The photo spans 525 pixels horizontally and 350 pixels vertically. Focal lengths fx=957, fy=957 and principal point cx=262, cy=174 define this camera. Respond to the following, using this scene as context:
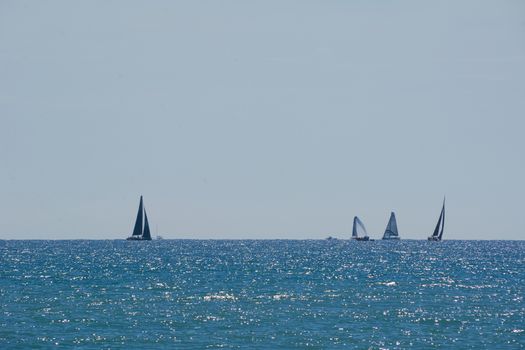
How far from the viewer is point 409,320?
61250 millimetres

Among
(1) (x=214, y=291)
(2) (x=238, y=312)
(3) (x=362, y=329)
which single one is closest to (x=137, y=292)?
(1) (x=214, y=291)

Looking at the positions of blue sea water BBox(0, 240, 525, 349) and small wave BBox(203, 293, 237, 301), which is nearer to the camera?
blue sea water BBox(0, 240, 525, 349)

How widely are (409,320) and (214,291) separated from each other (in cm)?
2681

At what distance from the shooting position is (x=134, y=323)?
5903cm

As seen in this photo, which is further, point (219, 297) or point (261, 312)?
point (219, 297)

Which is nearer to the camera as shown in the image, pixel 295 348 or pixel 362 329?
pixel 295 348

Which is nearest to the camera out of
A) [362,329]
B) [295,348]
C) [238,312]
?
[295,348]

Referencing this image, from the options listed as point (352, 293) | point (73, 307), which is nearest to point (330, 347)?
point (73, 307)

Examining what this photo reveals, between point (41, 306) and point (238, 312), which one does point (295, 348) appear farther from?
point (41, 306)

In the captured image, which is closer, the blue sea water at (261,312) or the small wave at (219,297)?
the blue sea water at (261,312)

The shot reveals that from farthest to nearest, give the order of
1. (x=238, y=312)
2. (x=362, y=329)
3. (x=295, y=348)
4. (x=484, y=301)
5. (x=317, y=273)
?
(x=317, y=273), (x=484, y=301), (x=238, y=312), (x=362, y=329), (x=295, y=348)

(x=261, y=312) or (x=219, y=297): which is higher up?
(x=219, y=297)

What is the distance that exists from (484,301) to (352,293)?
11.8 m

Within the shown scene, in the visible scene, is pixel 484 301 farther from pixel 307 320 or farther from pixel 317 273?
pixel 317 273
